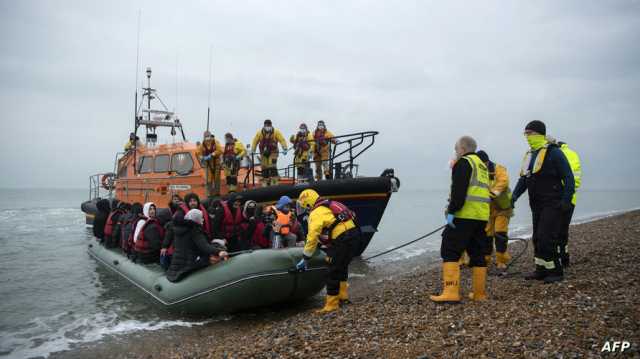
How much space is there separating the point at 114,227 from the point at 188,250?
12.7 ft

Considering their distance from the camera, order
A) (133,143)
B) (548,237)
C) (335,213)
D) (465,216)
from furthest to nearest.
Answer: (133,143)
(335,213)
(548,237)
(465,216)

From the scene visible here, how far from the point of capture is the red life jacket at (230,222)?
21.6ft

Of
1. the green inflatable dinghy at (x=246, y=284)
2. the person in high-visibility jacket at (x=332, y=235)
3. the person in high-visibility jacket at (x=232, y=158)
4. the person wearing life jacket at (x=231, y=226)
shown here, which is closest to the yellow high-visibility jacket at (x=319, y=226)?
the person in high-visibility jacket at (x=332, y=235)

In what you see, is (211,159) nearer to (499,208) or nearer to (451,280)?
(499,208)

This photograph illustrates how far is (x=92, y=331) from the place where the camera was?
5820mm

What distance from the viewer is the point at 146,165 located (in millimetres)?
11469

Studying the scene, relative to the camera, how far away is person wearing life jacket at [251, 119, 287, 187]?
9.27 metres

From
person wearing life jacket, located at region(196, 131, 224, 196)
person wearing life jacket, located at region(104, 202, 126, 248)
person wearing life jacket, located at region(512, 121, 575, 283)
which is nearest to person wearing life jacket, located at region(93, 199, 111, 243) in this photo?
person wearing life jacket, located at region(104, 202, 126, 248)

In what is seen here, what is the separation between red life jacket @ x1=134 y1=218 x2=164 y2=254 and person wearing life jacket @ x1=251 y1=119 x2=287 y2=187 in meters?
2.95

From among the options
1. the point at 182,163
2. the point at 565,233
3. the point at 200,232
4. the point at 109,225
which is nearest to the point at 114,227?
the point at 109,225

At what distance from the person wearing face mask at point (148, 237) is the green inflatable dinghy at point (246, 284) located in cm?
103

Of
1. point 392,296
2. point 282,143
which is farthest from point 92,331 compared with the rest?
point 282,143

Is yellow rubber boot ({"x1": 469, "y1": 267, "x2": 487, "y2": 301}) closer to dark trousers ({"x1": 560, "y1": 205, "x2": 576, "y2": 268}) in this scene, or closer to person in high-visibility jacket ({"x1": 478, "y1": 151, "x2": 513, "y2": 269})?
dark trousers ({"x1": 560, "y1": 205, "x2": 576, "y2": 268})

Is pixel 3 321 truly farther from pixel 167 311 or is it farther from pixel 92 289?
pixel 167 311
